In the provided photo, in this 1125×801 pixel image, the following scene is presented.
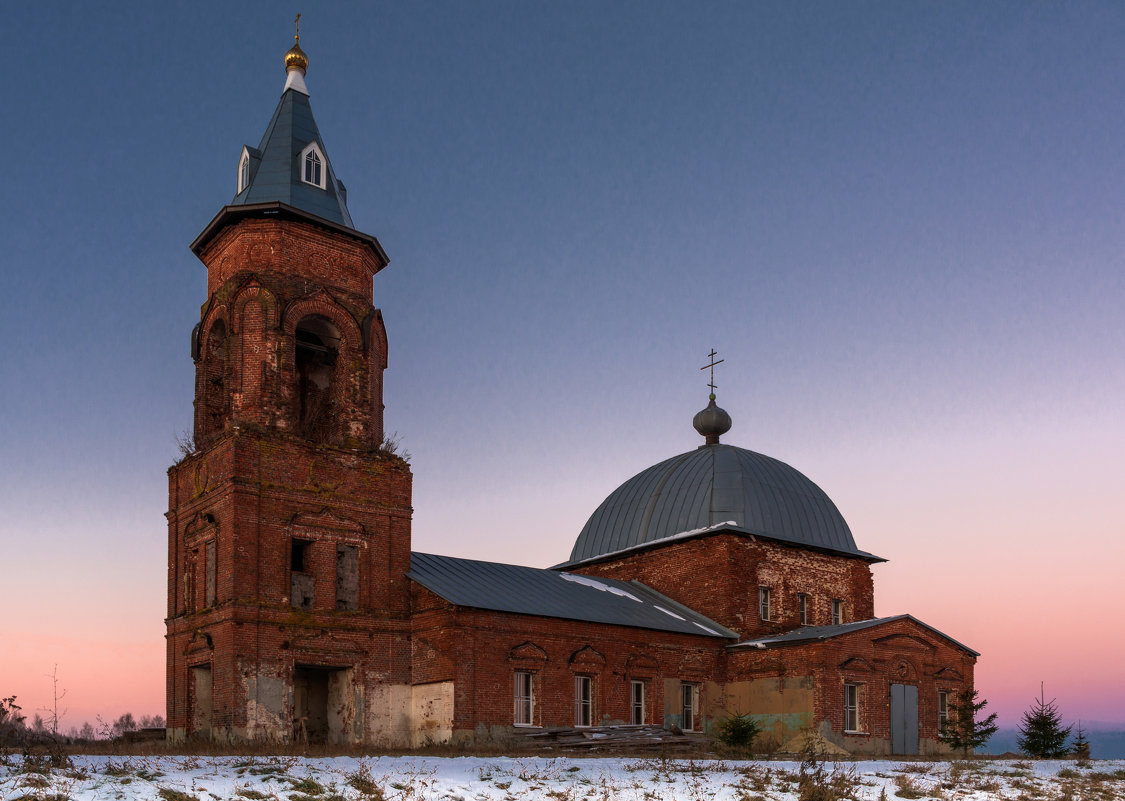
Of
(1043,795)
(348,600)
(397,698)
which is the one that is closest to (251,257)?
(348,600)

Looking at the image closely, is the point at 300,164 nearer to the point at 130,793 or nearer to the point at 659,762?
the point at 659,762

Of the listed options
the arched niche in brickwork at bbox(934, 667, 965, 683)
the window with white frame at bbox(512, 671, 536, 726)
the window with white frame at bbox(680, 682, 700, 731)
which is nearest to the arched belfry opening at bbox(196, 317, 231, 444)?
the window with white frame at bbox(512, 671, 536, 726)

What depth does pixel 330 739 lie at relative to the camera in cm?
2339

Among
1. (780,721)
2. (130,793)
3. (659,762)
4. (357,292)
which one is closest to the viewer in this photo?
(130,793)

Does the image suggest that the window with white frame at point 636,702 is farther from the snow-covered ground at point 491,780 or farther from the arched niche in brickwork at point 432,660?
the snow-covered ground at point 491,780

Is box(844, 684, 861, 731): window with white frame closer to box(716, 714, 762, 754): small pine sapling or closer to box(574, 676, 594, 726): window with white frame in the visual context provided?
box(574, 676, 594, 726): window with white frame

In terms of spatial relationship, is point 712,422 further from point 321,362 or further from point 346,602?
point 346,602

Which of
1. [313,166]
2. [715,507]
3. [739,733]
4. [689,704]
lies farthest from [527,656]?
[313,166]

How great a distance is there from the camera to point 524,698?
2497 cm

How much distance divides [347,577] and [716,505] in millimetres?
12483

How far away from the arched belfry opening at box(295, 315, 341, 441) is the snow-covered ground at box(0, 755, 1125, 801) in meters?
10.0

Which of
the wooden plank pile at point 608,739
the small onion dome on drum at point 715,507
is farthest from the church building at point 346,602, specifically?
the small onion dome on drum at point 715,507

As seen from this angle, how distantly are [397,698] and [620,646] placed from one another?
5.67m

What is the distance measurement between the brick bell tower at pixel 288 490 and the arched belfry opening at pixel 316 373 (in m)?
0.04
